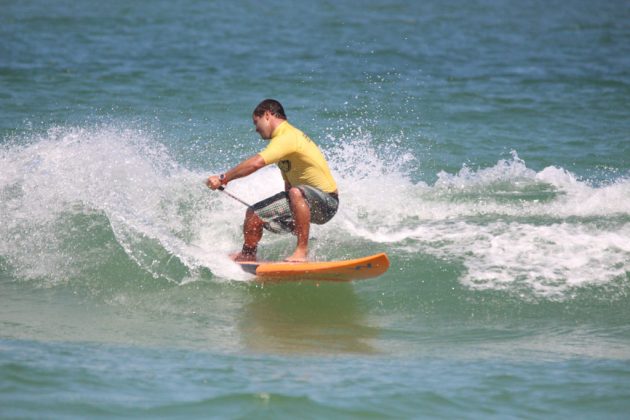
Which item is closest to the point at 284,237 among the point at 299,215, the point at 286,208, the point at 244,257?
the point at 244,257

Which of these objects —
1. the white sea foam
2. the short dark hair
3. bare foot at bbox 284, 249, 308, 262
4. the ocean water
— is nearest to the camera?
the ocean water

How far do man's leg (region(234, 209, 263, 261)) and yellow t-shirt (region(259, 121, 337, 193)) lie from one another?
0.46m

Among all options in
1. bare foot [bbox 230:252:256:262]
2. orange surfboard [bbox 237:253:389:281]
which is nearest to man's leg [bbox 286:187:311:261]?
orange surfboard [bbox 237:253:389:281]

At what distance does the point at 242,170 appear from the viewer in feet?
26.8

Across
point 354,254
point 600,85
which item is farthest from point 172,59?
point 354,254

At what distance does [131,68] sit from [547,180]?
10.9 m

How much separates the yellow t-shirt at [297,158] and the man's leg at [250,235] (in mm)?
460

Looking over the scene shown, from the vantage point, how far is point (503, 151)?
14469 millimetres

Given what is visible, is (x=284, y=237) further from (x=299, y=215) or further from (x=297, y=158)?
(x=297, y=158)

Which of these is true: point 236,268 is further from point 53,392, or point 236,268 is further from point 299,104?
point 299,104

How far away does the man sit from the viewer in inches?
328

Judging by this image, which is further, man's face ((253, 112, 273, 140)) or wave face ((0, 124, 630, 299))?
wave face ((0, 124, 630, 299))

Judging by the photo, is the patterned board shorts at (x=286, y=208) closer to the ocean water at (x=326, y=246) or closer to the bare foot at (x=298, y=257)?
the bare foot at (x=298, y=257)

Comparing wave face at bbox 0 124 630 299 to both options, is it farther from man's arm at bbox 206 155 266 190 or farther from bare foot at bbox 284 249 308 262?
man's arm at bbox 206 155 266 190
